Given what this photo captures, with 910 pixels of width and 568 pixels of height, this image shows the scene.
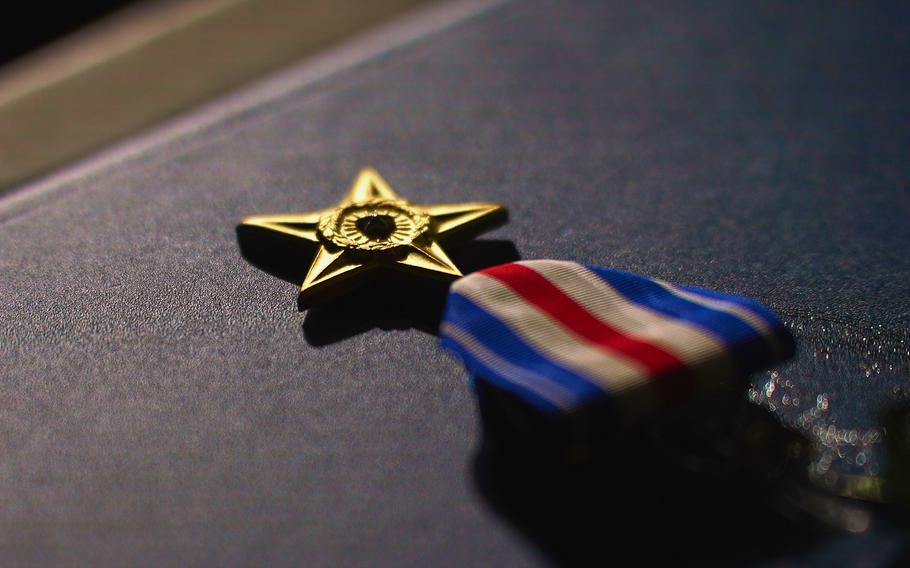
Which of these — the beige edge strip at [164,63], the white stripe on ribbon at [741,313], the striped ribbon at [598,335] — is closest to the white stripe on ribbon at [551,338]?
the striped ribbon at [598,335]

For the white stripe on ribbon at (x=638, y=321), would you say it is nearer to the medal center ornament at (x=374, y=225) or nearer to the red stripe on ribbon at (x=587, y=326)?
the red stripe on ribbon at (x=587, y=326)

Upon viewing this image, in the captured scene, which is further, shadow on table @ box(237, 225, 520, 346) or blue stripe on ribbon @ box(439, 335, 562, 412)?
shadow on table @ box(237, 225, 520, 346)

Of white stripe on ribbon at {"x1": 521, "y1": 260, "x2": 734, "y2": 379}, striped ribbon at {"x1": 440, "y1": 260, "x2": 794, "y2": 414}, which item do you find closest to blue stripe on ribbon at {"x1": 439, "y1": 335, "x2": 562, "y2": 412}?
striped ribbon at {"x1": 440, "y1": 260, "x2": 794, "y2": 414}

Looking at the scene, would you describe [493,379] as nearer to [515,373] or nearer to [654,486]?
[515,373]

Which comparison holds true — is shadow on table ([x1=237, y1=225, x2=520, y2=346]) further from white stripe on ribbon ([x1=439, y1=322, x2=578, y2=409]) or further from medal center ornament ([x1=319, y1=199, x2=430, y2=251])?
white stripe on ribbon ([x1=439, y1=322, x2=578, y2=409])

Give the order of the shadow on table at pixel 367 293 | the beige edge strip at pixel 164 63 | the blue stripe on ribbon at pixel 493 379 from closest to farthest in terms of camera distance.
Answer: the blue stripe on ribbon at pixel 493 379, the shadow on table at pixel 367 293, the beige edge strip at pixel 164 63

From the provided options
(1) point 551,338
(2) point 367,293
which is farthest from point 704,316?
(2) point 367,293
